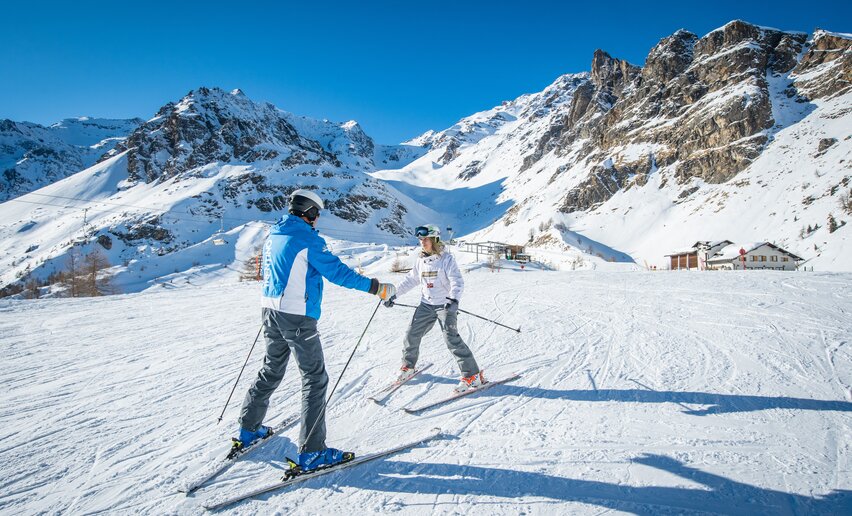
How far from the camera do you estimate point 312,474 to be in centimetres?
286

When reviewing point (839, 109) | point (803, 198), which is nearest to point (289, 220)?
point (803, 198)

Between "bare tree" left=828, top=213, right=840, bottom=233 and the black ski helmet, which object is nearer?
the black ski helmet

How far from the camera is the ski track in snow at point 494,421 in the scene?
262cm

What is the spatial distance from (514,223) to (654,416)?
9274cm

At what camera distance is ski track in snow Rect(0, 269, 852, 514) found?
2615mm

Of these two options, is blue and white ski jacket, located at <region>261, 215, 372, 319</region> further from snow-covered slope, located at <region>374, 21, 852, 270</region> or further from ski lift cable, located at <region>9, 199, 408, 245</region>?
ski lift cable, located at <region>9, 199, 408, 245</region>

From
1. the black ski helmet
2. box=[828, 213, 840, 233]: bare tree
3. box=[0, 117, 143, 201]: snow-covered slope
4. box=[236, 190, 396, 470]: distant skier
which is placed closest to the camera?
box=[236, 190, 396, 470]: distant skier

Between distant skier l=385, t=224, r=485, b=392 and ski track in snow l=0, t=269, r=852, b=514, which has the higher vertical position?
distant skier l=385, t=224, r=485, b=392

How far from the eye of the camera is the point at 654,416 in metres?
3.72

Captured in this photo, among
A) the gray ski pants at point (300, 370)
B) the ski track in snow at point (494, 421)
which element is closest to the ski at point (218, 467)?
the ski track in snow at point (494, 421)

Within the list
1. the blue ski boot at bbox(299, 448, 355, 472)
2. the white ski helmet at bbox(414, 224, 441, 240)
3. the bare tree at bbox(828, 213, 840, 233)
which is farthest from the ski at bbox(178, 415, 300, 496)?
the bare tree at bbox(828, 213, 840, 233)

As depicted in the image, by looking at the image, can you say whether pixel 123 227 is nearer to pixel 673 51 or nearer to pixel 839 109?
pixel 839 109

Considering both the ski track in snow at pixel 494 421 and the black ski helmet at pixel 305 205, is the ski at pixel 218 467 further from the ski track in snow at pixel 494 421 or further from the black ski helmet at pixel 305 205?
the black ski helmet at pixel 305 205

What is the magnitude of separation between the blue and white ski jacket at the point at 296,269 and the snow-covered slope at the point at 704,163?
51.0m
